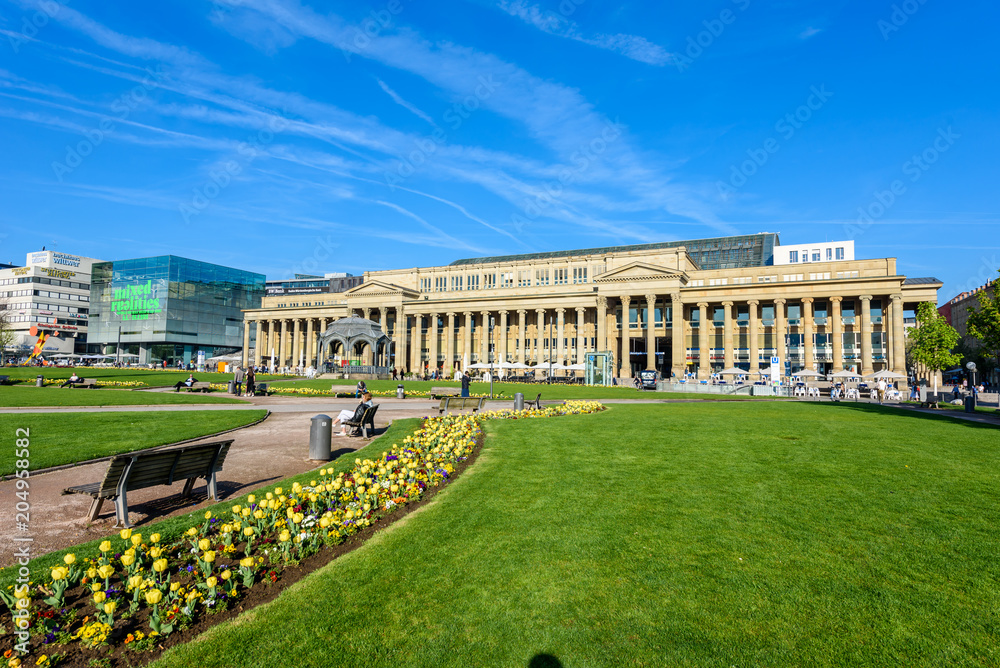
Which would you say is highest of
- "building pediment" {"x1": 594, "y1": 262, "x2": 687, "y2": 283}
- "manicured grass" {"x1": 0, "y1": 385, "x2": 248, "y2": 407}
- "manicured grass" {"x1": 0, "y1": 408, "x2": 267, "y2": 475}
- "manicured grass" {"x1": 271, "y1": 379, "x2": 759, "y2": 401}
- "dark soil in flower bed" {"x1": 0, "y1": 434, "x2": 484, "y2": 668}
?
"building pediment" {"x1": 594, "y1": 262, "x2": 687, "y2": 283}

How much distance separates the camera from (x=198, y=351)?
392 feet

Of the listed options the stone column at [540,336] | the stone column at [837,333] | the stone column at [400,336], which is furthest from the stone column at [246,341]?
the stone column at [837,333]

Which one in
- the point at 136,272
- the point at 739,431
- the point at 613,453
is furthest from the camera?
the point at 136,272

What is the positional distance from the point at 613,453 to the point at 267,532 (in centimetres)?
802

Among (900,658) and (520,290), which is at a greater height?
(520,290)

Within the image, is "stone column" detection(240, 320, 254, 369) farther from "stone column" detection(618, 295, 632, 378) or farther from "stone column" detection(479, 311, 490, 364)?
"stone column" detection(618, 295, 632, 378)

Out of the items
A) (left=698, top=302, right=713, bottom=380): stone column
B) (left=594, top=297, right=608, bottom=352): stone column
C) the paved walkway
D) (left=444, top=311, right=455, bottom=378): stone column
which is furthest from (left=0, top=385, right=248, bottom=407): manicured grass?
(left=444, top=311, right=455, bottom=378): stone column

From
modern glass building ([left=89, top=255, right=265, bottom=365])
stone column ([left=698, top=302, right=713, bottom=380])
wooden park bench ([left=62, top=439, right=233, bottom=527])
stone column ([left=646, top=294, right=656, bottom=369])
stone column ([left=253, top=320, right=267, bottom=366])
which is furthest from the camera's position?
stone column ([left=253, top=320, right=267, bottom=366])

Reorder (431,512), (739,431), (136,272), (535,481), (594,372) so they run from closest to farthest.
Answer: (431,512) → (535,481) → (739,431) → (594,372) → (136,272)

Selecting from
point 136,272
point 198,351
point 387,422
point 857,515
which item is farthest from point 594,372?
point 136,272

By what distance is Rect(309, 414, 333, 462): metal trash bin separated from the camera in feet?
41.8

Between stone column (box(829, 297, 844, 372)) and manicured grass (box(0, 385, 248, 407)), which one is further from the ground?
stone column (box(829, 297, 844, 372))

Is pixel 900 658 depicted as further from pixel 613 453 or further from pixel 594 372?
pixel 594 372

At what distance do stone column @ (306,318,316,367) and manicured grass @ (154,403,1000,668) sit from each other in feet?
348
